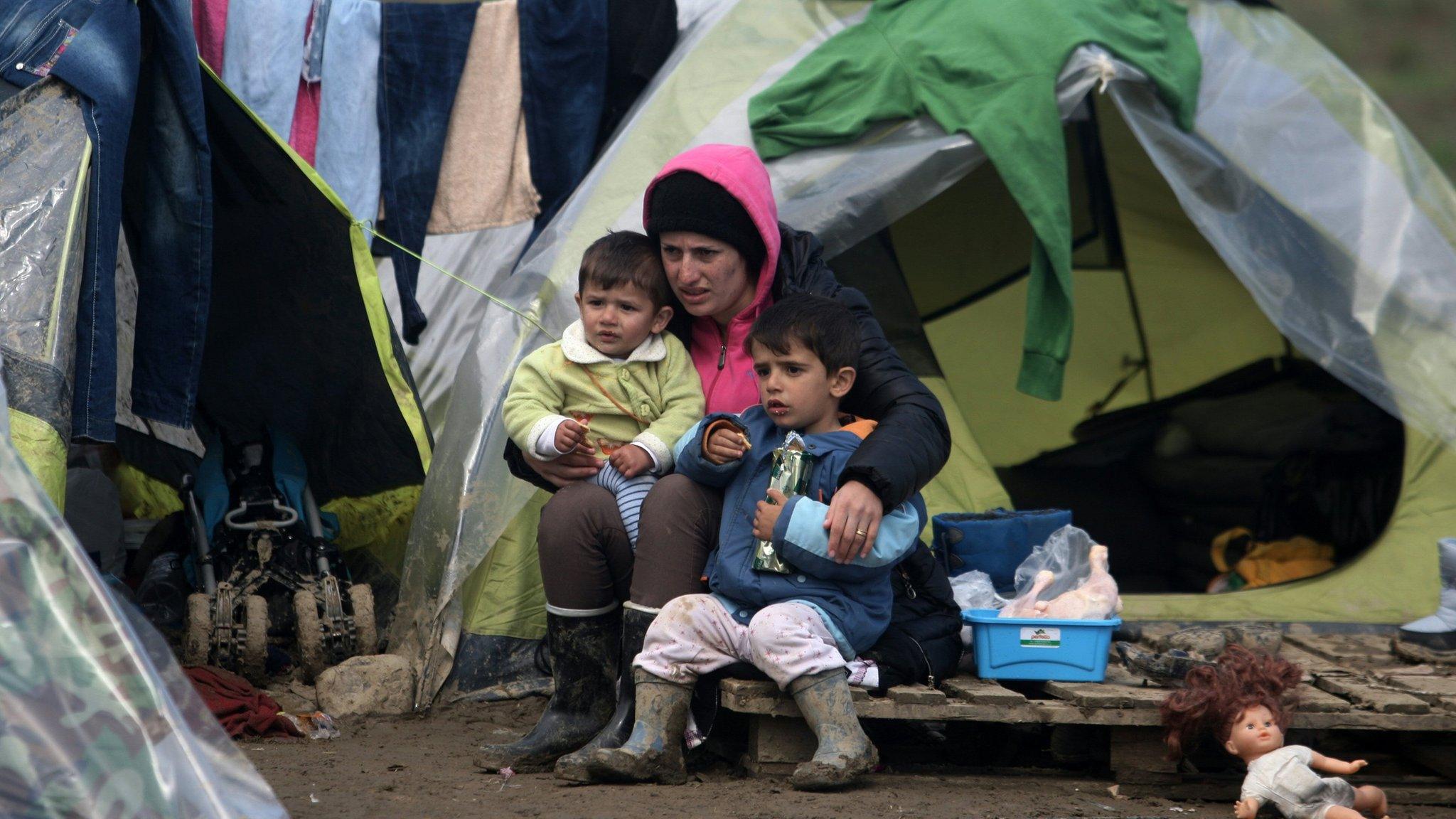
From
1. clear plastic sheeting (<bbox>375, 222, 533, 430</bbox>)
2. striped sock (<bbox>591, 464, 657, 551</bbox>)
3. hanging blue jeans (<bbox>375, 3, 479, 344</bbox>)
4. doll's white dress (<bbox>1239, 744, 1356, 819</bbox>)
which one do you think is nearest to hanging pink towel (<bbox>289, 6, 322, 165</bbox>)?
hanging blue jeans (<bbox>375, 3, 479, 344</bbox>)

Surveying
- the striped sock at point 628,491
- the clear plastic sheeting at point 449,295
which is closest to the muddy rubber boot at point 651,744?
the striped sock at point 628,491

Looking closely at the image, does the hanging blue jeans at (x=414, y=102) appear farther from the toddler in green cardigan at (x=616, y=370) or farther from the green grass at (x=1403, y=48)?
the green grass at (x=1403, y=48)

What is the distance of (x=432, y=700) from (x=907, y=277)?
2.23 metres

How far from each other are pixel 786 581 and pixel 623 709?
1.30ft

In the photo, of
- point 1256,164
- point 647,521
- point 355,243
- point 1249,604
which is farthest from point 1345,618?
point 355,243

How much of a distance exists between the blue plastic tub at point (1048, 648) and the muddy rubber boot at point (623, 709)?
26.1 inches

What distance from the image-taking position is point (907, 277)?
4.71 metres

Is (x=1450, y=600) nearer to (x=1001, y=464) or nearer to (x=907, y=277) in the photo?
(x=1001, y=464)

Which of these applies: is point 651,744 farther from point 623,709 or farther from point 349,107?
point 349,107

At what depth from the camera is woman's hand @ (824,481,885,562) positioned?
2457mm

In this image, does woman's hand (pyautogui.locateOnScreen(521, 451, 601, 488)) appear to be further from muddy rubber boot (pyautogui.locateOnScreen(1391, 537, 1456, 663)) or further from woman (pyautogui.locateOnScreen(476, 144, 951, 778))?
muddy rubber boot (pyautogui.locateOnScreen(1391, 537, 1456, 663))

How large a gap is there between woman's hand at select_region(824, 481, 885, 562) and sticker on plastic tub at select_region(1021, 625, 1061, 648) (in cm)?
44

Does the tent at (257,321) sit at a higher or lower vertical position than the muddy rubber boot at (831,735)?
higher

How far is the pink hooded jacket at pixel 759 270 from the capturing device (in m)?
2.91
